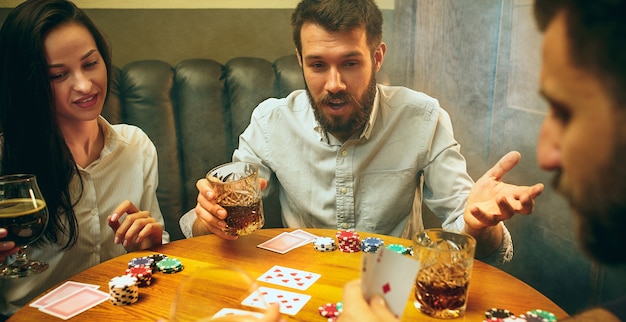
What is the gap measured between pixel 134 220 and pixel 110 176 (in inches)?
16.1

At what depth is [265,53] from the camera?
2.82m

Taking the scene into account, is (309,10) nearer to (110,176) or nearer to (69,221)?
(110,176)

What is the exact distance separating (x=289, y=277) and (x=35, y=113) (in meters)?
1.07

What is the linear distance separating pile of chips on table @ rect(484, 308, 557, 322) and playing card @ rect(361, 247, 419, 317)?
0.36m

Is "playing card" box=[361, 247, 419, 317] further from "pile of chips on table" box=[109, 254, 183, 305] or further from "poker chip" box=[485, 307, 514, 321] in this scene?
"pile of chips on table" box=[109, 254, 183, 305]

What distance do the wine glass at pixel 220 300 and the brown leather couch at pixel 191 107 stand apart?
5.81 ft

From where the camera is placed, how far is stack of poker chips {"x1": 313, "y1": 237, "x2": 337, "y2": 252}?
1.42 m

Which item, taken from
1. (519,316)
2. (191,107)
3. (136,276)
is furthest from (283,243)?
(191,107)

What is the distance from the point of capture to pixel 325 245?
142cm

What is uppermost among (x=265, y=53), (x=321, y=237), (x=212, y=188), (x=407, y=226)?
(x=265, y=53)

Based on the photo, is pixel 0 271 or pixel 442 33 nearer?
pixel 0 271

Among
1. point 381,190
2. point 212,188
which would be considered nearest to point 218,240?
point 212,188

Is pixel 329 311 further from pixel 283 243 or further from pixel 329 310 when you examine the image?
pixel 283 243

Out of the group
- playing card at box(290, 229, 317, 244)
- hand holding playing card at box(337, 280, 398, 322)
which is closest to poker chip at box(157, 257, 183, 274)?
playing card at box(290, 229, 317, 244)
